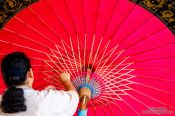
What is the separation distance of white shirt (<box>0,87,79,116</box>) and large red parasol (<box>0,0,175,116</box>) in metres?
0.36

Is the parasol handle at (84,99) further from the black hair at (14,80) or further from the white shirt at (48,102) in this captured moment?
the black hair at (14,80)

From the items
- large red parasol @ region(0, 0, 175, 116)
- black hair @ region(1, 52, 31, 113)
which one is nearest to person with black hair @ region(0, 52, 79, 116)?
black hair @ region(1, 52, 31, 113)

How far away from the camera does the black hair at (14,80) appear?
155 cm

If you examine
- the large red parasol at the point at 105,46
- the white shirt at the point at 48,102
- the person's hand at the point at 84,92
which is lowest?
the white shirt at the point at 48,102

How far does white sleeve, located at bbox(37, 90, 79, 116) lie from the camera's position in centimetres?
162

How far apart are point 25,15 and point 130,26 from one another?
0.57 metres

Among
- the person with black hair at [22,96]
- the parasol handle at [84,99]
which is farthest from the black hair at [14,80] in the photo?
the parasol handle at [84,99]

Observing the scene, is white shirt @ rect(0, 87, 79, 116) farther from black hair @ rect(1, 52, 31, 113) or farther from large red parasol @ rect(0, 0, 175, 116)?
large red parasol @ rect(0, 0, 175, 116)

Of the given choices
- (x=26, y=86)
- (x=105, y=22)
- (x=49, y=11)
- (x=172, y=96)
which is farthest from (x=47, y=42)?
(x=172, y=96)

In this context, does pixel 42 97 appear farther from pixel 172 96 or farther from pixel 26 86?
pixel 172 96

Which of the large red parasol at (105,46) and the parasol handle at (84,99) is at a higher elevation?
the large red parasol at (105,46)

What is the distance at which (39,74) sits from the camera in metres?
2.16

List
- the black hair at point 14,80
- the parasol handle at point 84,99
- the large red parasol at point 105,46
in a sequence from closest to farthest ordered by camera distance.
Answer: the black hair at point 14,80
the parasol handle at point 84,99
the large red parasol at point 105,46

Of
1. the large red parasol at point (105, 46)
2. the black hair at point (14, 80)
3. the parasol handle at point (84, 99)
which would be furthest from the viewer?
the large red parasol at point (105, 46)
